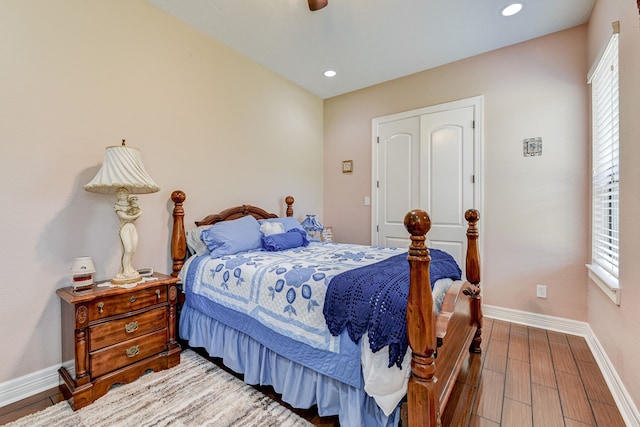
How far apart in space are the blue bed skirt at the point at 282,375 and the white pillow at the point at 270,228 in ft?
2.96

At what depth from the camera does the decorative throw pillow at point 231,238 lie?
2395 mm

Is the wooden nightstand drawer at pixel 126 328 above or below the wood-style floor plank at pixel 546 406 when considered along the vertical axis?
above

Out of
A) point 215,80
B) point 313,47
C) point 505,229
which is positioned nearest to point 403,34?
point 313,47

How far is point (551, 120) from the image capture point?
2750mm

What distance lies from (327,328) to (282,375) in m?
0.53

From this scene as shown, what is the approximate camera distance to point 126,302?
185cm

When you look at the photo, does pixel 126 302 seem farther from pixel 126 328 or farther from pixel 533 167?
pixel 533 167

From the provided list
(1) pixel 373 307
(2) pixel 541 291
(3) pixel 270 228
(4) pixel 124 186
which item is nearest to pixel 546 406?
(1) pixel 373 307

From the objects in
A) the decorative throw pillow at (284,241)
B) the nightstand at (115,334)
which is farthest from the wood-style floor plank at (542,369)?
the nightstand at (115,334)

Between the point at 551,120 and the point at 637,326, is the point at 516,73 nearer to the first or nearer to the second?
the point at 551,120

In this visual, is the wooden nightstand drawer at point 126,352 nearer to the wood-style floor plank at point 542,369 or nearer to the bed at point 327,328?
the bed at point 327,328

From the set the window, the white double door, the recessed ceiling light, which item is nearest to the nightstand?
the white double door

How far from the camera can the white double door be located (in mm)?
3182

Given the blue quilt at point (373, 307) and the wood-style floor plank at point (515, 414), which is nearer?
the blue quilt at point (373, 307)
